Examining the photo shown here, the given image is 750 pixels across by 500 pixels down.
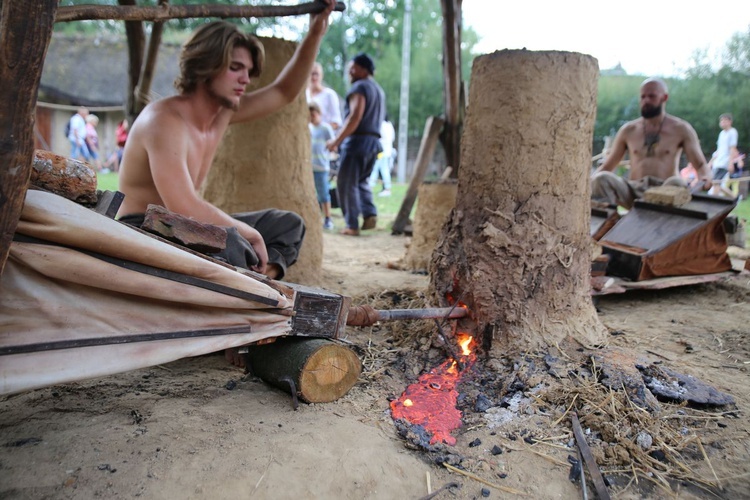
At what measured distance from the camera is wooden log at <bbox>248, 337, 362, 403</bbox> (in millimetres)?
2238

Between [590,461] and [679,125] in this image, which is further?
[679,125]

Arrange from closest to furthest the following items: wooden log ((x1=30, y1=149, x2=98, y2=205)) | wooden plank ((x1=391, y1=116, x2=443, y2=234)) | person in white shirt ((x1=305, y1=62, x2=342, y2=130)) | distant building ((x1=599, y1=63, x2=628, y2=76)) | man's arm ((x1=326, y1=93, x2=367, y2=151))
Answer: wooden log ((x1=30, y1=149, x2=98, y2=205)) → man's arm ((x1=326, y1=93, x2=367, y2=151)) → wooden plank ((x1=391, y1=116, x2=443, y2=234)) → person in white shirt ((x1=305, y1=62, x2=342, y2=130)) → distant building ((x1=599, y1=63, x2=628, y2=76))

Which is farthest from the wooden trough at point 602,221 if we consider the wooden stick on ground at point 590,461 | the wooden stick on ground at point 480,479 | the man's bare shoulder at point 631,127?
the wooden stick on ground at point 480,479

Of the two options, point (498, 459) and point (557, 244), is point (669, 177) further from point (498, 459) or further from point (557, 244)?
point (498, 459)

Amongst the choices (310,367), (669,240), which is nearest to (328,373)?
(310,367)

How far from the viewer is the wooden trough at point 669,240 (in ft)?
13.8

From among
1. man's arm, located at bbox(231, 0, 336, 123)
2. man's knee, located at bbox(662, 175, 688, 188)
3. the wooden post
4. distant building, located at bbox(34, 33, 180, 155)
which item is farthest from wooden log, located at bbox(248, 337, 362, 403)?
distant building, located at bbox(34, 33, 180, 155)

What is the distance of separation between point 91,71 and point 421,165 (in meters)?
20.3

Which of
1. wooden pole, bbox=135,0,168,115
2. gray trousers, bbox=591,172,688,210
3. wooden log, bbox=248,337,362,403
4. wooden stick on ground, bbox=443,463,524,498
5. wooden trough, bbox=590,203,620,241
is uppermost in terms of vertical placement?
wooden pole, bbox=135,0,168,115

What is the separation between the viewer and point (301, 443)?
201 centimetres

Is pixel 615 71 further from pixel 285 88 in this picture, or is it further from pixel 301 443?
pixel 301 443

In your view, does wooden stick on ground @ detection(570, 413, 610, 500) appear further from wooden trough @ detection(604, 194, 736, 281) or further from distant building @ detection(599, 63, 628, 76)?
distant building @ detection(599, 63, 628, 76)

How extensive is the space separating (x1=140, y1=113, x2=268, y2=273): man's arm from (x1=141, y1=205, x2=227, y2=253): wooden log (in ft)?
1.59

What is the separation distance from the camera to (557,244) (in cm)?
283
